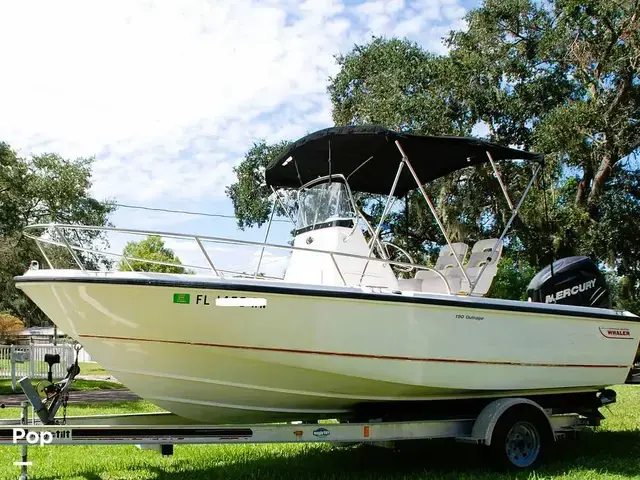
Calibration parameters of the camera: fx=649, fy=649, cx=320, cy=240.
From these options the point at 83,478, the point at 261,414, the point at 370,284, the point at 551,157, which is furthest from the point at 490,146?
the point at 551,157

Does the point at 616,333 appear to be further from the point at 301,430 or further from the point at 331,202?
the point at 301,430

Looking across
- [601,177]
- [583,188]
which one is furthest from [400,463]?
[583,188]

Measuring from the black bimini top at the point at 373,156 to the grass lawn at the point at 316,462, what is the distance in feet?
10.0

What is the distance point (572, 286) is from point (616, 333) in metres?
0.65

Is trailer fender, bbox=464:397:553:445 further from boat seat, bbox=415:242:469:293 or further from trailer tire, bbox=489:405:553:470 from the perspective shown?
boat seat, bbox=415:242:469:293

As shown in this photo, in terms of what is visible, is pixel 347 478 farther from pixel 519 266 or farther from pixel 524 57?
pixel 524 57

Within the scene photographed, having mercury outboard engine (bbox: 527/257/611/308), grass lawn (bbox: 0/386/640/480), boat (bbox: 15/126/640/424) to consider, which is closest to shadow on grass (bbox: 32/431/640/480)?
grass lawn (bbox: 0/386/640/480)

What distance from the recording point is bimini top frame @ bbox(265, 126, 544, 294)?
255 inches

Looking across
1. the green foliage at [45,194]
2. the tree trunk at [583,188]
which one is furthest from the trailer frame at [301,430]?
the green foliage at [45,194]

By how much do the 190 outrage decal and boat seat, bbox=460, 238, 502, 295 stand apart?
125cm

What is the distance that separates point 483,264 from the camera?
22.9ft

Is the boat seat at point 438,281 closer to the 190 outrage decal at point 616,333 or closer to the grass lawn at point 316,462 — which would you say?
the 190 outrage decal at point 616,333

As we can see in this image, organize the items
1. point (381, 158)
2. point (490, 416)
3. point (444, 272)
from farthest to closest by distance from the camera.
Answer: point (444, 272) < point (381, 158) < point (490, 416)

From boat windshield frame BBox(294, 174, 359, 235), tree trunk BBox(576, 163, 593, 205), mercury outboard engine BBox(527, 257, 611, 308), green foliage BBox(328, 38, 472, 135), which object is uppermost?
green foliage BBox(328, 38, 472, 135)
